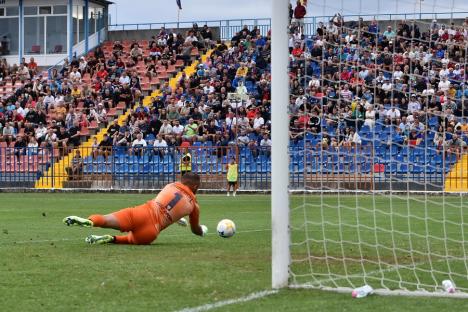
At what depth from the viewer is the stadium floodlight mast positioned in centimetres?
1014

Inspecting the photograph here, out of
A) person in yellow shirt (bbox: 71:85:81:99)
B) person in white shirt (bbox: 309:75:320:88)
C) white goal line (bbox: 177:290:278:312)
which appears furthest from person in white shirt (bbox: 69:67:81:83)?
white goal line (bbox: 177:290:278:312)

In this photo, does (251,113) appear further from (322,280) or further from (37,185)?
(322,280)

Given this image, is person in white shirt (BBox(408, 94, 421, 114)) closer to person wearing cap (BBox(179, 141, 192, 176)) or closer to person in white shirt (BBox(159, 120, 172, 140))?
person wearing cap (BBox(179, 141, 192, 176))

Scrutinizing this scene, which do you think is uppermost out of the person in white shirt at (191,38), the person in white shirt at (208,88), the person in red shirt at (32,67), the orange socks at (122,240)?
the person in white shirt at (191,38)

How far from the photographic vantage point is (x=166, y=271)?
11383 millimetres

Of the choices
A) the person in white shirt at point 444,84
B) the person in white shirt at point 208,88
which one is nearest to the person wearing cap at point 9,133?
the person in white shirt at point 208,88

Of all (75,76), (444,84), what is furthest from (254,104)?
(444,84)

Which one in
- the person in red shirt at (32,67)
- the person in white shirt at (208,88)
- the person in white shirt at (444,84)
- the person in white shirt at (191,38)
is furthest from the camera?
the person in red shirt at (32,67)

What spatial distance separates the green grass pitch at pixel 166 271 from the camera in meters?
9.01

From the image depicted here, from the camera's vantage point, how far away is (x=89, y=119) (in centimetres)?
4688

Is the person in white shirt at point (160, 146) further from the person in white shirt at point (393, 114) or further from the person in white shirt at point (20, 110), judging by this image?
the person in white shirt at point (393, 114)

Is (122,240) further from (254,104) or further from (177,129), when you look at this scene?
(177,129)

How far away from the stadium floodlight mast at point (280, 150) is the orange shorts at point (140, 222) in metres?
4.68

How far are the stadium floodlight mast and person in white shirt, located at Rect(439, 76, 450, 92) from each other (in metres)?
4.79
